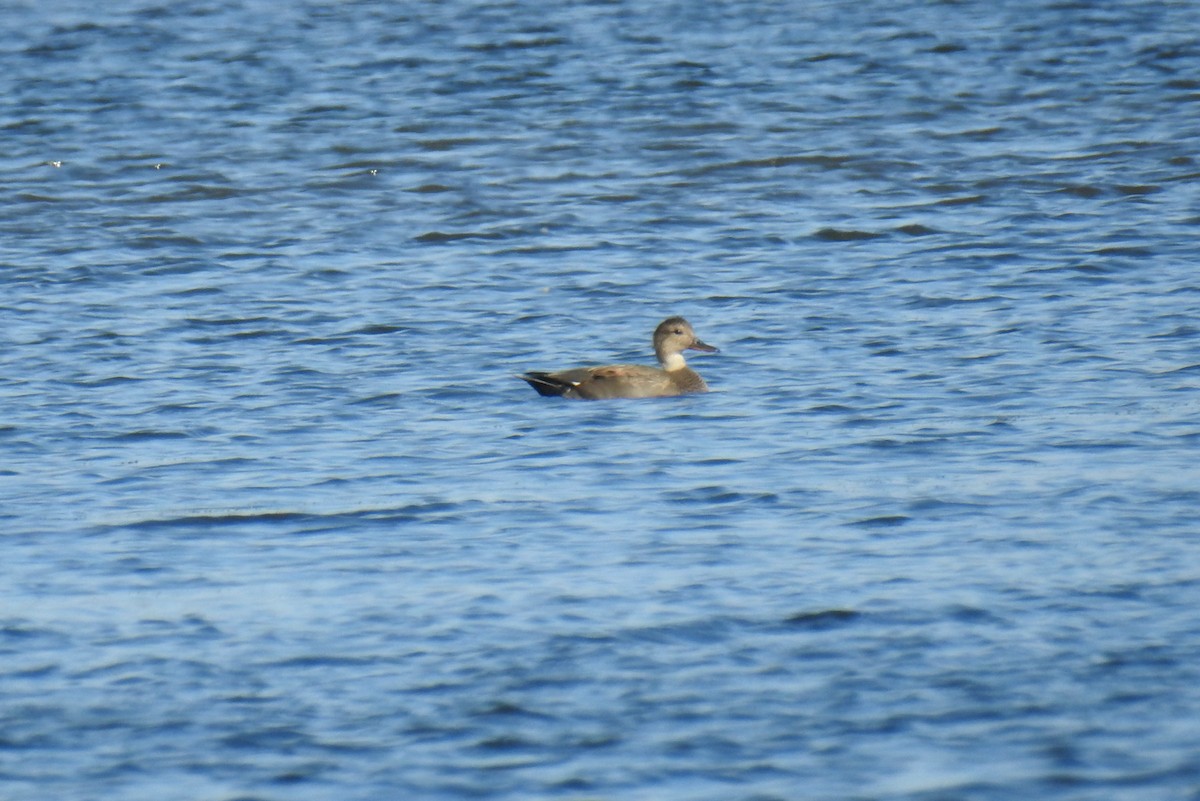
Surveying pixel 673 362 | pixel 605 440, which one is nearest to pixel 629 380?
pixel 673 362

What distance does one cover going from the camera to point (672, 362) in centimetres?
1362

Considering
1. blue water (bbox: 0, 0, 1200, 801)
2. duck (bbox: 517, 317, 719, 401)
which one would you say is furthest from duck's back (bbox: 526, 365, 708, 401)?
blue water (bbox: 0, 0, 1200, 801)

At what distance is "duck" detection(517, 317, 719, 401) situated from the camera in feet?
43.1

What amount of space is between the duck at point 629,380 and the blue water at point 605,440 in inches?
5.4

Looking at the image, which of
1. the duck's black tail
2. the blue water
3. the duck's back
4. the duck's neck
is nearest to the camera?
the blue water

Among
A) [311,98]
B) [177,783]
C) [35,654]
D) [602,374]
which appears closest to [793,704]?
[177,783]

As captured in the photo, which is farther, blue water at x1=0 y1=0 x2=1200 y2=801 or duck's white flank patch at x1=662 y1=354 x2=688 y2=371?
duck's white flank patch at x1=662 y1=354 x2=688 y2=371

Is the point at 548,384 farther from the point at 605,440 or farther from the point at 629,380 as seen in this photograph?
the point at 605,440

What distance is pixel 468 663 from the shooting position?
8.21 metres

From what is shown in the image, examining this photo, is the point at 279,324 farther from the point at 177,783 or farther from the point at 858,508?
the point at 177,783

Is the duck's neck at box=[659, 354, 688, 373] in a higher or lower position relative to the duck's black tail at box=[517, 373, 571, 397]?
lower

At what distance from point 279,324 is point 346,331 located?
605 millimetres

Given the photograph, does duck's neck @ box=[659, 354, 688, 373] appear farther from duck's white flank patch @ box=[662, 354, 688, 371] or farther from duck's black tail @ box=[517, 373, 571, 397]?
duck's black tail @ box=[517, 373, 571, 397]

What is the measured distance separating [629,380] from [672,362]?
0.40m
